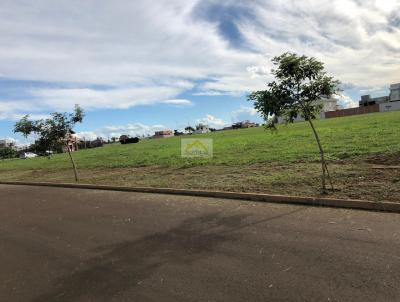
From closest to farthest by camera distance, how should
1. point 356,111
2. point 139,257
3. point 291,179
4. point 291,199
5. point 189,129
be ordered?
point 139,257 < point 291,199 < point 291,179 < point 356,111 < point 189,129

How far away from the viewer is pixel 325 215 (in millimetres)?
7145

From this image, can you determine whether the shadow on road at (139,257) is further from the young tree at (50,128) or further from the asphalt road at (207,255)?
the young tree at (50,128)

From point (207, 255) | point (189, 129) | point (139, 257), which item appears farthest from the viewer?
point (189, 129)

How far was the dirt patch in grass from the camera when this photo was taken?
8383mm

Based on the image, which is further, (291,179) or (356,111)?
(356,111)

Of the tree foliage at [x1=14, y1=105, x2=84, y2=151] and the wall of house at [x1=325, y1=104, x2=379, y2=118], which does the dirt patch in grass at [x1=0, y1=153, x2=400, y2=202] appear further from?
the wall of house at [x1=325, y1=104, x2=379, y2=118]

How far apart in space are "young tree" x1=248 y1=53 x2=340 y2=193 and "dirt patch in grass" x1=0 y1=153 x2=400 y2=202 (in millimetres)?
737

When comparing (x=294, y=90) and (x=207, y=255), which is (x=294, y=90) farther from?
(x=207, y=255)

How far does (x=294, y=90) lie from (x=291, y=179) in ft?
8.72

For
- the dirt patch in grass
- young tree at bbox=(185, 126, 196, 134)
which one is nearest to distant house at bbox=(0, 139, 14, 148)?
young tree at bbox=(185, 126, 196, 134)

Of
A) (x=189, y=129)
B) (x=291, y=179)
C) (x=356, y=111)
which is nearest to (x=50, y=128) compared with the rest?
(x=291, y=179)

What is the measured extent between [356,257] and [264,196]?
12.8ft

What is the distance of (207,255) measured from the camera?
5680mm

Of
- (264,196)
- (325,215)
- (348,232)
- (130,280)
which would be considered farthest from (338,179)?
(130,280)
